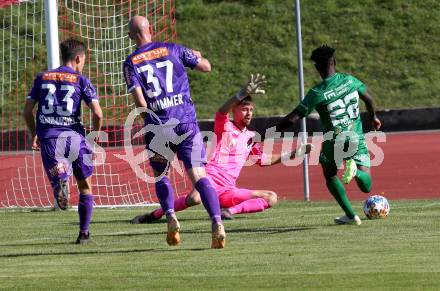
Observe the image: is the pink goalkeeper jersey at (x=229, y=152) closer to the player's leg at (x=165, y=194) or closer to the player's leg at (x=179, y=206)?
the player's leg at (x=179, y=206)

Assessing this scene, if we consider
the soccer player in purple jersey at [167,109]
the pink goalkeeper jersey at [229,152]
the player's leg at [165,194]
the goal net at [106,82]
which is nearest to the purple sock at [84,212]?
the player's leg at [165,194]

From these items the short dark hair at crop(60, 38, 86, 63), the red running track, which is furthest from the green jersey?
the red running track

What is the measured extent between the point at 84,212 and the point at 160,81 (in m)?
1.72

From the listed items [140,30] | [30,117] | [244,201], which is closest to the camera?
[140,30]

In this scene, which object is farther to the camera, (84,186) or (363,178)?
(363,178)

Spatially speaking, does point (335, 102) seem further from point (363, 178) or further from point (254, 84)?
point (254, 84)

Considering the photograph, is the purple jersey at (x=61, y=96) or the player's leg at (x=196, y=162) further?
the purple jersey at (x=61, y=96)

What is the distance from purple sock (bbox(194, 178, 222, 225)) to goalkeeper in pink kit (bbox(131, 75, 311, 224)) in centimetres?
318

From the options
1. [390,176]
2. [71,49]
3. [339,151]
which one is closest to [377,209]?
[339,151]

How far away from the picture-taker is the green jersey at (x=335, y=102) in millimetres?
11945

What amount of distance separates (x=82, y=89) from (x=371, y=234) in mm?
3133

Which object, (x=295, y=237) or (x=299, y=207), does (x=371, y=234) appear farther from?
(x=299, y=207)

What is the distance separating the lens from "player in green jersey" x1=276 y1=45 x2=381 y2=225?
1195cm

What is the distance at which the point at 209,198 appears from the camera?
32.9 feet
